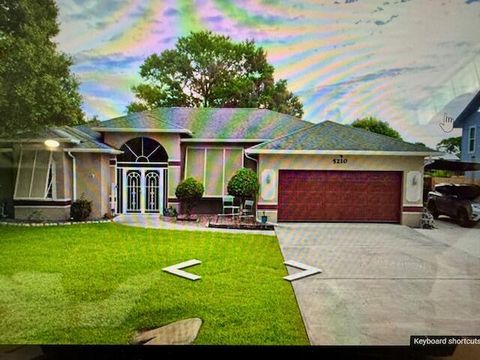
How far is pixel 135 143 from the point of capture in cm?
199

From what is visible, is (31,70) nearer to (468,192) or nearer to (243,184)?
(243,184)

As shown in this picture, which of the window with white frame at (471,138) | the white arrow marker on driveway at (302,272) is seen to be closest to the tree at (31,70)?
the white arrow marker on driveway at (302,272)

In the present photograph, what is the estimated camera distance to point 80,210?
1.82 meters

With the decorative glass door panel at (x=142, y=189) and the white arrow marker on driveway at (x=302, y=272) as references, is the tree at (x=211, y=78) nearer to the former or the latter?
the decorative glass door panel at (x=142, y=189)

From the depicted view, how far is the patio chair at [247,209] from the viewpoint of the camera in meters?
2.09

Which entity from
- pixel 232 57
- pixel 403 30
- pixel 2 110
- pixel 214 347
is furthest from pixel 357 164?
pixel 2 110

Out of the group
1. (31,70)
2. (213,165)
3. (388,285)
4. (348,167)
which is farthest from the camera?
(348,167)

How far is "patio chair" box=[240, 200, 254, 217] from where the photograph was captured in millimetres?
2090

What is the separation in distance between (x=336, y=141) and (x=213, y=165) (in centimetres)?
87

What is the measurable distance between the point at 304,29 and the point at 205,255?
1.32m

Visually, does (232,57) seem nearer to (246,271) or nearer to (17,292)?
(246,271)

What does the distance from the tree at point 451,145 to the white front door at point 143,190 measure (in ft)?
5.44

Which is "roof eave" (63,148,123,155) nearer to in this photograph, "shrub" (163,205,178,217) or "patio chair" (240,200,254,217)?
"shrub" (163,205,178,217)

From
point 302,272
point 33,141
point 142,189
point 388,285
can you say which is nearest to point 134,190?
point 142,189
